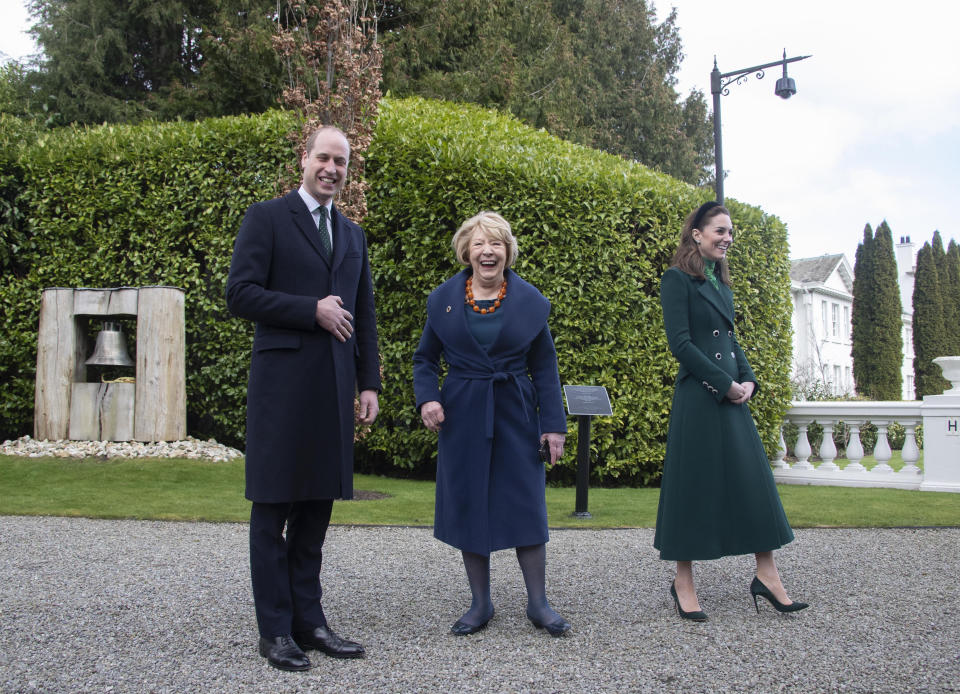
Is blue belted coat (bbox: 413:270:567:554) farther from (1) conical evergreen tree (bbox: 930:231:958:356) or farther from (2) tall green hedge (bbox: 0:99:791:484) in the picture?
(1) conical evergreen tree (bbox: 930:231:958:356)

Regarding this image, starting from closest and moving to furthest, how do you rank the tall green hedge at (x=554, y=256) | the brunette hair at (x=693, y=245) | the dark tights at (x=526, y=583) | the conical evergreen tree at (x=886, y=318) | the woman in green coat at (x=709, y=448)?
the dark tights at (x=526, y=583) < the woman in green coat at (x=709, y=448) < the brunette hair at (x=693, y=245) < the tall green hedge at (x=554, y=256) < the conical evergreen tree at (x=886, y=318)

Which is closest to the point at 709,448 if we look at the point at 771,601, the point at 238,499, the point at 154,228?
the point at 771,601

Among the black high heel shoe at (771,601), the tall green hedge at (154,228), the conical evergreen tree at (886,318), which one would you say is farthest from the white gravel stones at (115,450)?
the conical evergreen tree at (886,318)

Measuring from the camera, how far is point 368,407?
3361mm

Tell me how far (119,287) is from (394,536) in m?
5.57

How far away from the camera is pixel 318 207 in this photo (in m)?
3.36

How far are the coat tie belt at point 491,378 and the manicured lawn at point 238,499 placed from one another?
9.16ft

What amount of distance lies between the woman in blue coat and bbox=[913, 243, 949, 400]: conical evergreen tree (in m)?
34.6

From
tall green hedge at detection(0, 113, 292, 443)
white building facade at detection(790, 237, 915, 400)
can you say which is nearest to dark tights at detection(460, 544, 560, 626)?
tall green hedge at detection(0, 113, 292, 443)

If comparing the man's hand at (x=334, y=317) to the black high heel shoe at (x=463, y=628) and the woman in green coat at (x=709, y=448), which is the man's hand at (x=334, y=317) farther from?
the woman in green coat at (x=709, y=448)

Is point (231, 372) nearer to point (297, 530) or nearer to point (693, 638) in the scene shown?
point (297, 530)

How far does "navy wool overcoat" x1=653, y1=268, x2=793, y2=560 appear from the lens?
3764 millimetres

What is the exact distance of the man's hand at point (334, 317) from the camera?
10.3 ft

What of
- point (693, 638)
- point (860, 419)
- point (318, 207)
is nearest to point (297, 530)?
point (318, 207)
